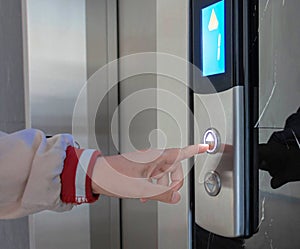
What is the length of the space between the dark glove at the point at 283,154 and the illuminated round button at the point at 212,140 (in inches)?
2.6

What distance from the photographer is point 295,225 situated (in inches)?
21.4

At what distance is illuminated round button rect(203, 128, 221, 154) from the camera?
2.05 ft

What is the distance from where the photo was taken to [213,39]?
2.03 feet

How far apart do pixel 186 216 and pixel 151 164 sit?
0.24 meters

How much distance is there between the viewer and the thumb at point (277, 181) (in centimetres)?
56

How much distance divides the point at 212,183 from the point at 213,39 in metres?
0.22

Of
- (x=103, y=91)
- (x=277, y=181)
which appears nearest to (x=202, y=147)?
(x=277, y=181)

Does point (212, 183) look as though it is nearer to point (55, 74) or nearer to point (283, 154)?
point (283, 154)

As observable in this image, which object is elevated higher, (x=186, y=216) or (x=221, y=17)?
(x=221, y=17)

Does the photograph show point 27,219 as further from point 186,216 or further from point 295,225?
point 295,225

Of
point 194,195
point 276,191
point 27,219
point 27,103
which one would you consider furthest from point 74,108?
point 276,191

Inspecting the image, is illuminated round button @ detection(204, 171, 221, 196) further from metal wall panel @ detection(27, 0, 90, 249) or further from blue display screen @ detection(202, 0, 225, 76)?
metal wall panel @ detection(27, 0, 90, 249)

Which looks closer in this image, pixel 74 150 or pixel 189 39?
pixel 74 150

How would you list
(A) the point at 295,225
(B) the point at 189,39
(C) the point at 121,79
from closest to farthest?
(A) the point at 295,225 < (B) the point at 189,39 < (C) the point at 121,79
